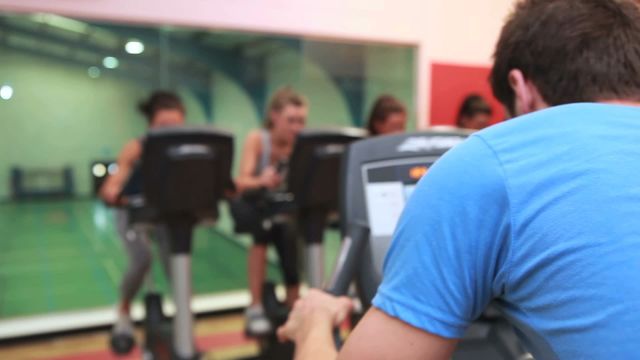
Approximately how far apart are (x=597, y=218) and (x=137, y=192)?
2.97 m

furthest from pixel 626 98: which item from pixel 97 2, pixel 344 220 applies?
pixel 97 2

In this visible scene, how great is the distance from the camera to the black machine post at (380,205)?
55.2 inches

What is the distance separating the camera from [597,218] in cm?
68

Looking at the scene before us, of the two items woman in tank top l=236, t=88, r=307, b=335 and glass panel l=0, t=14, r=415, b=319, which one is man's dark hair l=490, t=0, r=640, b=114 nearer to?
woman in tank top l=236, t=88, r=307, b=335

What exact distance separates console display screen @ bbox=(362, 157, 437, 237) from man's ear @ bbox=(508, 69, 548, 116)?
A: 46cm

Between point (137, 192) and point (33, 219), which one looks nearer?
point (137, 192)

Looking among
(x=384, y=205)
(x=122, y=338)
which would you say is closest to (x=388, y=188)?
(x=384, y=205)

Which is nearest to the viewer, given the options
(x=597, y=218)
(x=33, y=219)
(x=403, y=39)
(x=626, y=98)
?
(x=597, y=218)

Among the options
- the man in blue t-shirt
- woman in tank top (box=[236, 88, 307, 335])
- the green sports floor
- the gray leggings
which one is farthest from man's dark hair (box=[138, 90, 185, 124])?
the man in blue t-shirt

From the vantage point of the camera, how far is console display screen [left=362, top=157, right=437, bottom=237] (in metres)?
1.45

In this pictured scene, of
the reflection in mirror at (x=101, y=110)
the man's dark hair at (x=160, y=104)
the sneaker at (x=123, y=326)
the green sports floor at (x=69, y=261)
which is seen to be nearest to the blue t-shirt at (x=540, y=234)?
the man's dark hair at (x=160, y=104)

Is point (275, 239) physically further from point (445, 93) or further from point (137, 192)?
point (445, 93)

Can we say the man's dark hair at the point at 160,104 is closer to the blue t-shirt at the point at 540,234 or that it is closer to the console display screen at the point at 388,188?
the console display screen at the point at 388,188

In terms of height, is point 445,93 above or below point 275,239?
above
